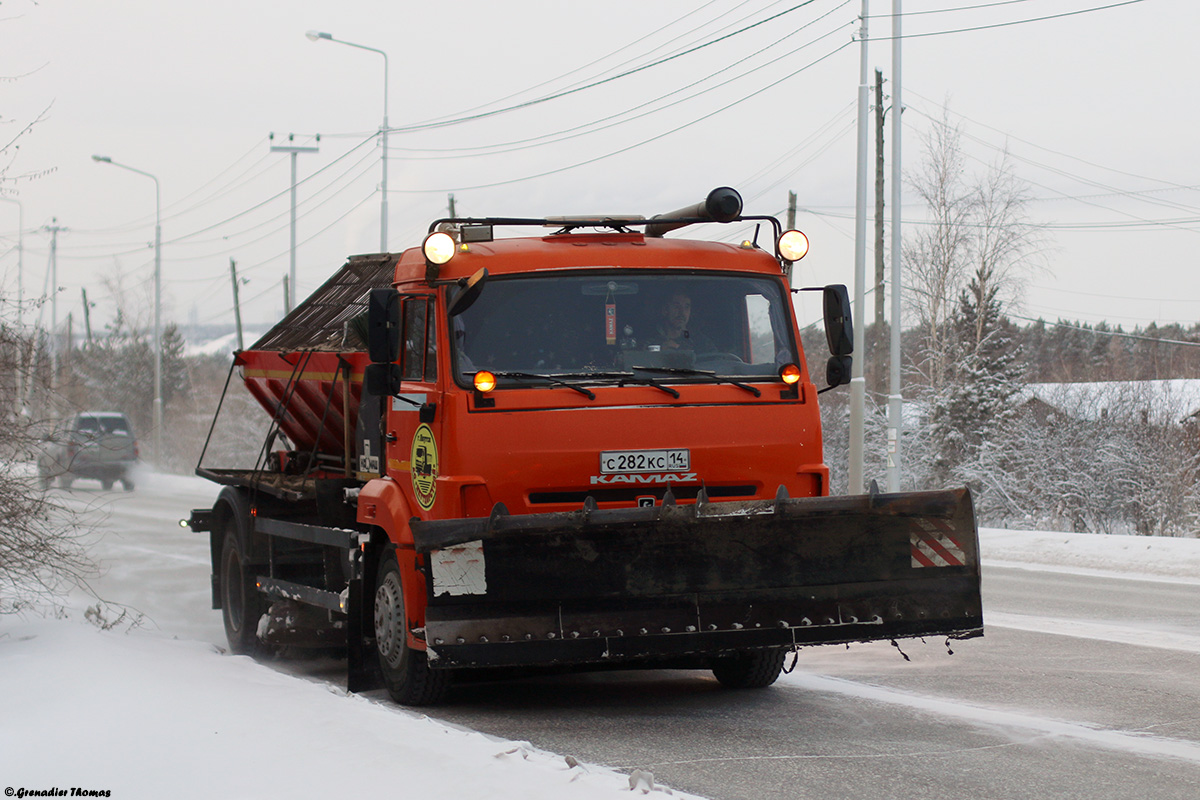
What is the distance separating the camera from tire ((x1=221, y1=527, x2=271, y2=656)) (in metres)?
10.2

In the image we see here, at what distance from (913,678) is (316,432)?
4772 millimetres

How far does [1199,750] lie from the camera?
6.07 metres

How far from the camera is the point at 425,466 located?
7.16 m

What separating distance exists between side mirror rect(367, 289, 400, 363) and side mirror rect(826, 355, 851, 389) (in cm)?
247

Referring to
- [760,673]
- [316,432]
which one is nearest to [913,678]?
[760,673]

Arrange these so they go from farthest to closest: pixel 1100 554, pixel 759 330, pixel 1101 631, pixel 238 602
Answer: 1. pixel 1100 554
2. pixel 1101 631
3. pixel 238 602
4. pixel 759 330

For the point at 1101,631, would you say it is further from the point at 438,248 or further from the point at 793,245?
the point at 438,248

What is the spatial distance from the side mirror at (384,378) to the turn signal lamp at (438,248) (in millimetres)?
664

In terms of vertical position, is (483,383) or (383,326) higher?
(383,326)

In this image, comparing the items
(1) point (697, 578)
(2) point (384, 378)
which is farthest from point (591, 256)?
(1) point (697, 578)

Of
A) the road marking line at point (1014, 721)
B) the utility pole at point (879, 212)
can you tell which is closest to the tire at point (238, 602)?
the road marking line at point (1014, 721)

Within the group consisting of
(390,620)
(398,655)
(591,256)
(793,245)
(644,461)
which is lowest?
(398,655)

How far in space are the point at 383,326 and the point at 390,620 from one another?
1631 mm

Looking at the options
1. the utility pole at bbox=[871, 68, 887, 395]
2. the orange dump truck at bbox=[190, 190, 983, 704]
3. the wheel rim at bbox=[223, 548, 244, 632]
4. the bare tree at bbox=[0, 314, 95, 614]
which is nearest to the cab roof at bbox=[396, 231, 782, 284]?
the orange dump truck at bbox=[190, 190, 983, 704]
